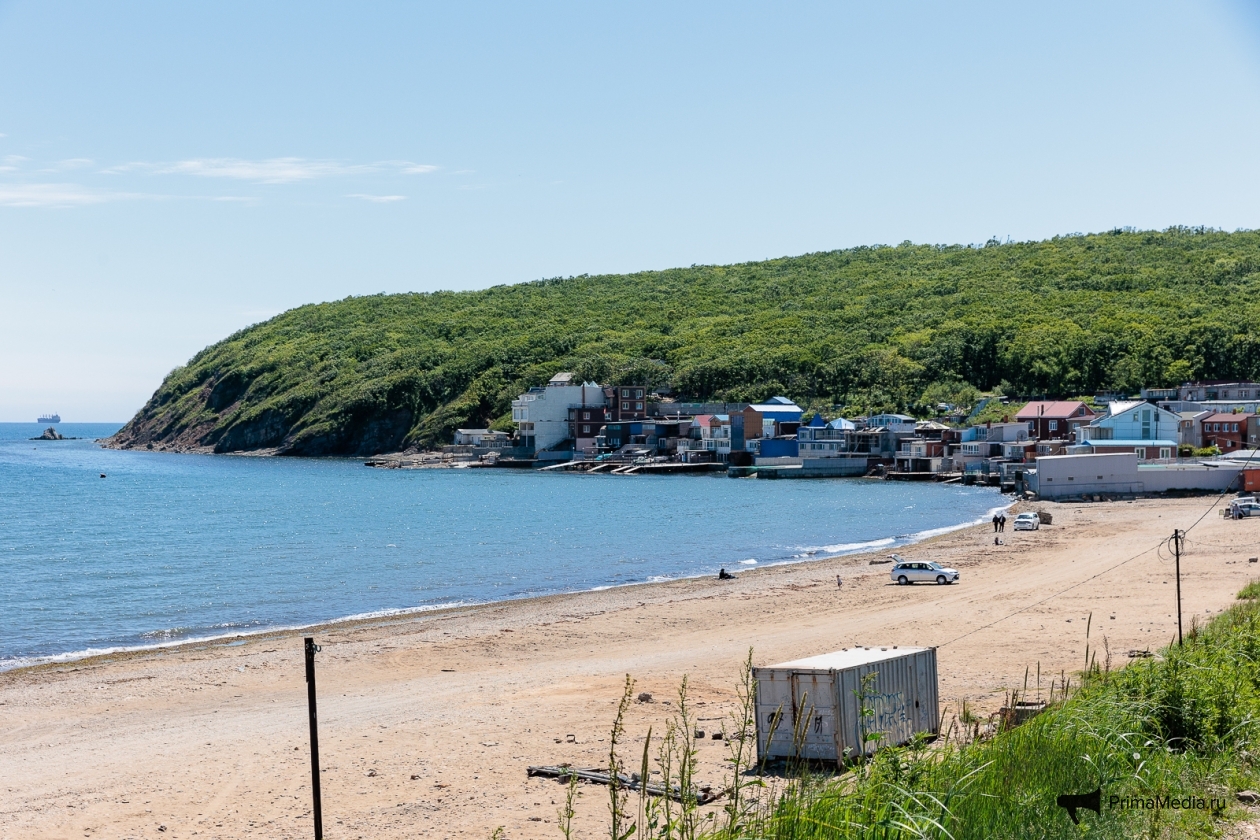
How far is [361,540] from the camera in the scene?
58406 millimetres

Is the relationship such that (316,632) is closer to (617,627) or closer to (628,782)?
(617,627)

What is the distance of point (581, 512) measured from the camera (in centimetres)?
7631

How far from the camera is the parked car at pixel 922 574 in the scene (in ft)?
130

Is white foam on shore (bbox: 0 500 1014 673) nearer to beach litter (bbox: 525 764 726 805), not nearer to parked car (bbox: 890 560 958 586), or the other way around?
parked car (bbox: 890 560 958 586)

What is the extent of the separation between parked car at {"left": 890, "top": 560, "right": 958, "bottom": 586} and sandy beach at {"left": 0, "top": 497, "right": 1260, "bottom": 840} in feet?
2.14

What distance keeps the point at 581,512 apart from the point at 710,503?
36.9 ft

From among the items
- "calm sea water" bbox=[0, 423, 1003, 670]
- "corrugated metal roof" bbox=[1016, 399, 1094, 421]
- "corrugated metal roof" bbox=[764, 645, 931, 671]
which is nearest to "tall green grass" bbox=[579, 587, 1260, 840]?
"corrugated metal roof" bbox=[764, 645, 931, 671]

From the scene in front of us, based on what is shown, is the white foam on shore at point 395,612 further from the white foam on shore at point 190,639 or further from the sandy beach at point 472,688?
the sandy beach at point 472,688

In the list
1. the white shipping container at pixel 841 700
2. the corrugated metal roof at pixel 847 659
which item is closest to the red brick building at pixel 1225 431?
the corrugated metal roof at pixel 847 659

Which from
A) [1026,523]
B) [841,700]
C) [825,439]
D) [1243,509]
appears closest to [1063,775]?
[841,700]

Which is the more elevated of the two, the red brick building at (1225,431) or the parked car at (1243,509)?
the red brick building at (1225,431)

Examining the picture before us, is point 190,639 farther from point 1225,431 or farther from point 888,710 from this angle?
point 1225,431

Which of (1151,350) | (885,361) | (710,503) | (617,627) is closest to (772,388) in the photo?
(885,361)

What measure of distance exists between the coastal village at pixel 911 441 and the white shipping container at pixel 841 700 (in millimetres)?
64973
